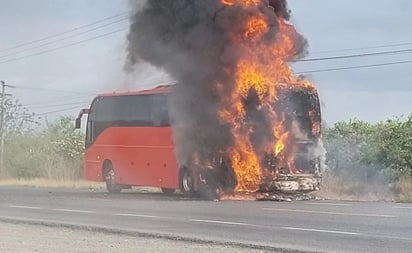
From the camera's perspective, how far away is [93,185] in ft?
147

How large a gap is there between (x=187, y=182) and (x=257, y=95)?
461cm

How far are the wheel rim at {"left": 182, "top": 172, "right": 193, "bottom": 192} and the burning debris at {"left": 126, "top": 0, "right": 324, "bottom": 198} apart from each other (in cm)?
121

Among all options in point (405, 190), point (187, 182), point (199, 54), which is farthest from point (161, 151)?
point (405, 190)

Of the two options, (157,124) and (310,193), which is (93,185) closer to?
(157,124)

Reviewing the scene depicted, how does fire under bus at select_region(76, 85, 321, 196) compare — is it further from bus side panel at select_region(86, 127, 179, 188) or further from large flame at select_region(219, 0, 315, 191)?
large flame at select_region(219, 0, 315, 191)

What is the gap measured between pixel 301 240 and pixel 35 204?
43.4 feet

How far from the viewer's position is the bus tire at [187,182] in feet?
96.8

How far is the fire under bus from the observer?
27.5 m

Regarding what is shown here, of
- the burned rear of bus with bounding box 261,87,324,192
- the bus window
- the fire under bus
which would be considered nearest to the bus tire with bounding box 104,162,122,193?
the fire under bus

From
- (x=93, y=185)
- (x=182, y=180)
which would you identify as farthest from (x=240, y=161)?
(x=93, y=185)

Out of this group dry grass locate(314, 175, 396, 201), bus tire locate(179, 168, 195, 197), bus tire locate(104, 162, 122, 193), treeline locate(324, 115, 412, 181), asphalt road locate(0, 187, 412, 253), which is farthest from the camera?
bus tire locate(104, 162, 122, 193)

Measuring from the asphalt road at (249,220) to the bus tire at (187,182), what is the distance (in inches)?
96.6

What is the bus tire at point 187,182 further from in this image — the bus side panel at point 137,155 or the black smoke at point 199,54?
the black smoke at point 199,54

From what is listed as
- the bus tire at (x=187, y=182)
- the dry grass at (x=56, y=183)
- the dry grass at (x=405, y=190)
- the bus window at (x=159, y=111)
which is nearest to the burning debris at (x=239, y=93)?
the bus tire at (x=187, y=182)
